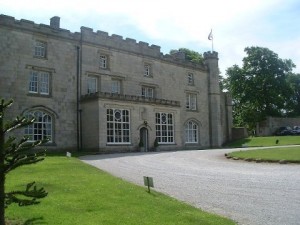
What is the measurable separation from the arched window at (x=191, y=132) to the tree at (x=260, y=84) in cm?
1945

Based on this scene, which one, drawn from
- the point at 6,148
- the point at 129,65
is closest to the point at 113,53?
the point at 129,65

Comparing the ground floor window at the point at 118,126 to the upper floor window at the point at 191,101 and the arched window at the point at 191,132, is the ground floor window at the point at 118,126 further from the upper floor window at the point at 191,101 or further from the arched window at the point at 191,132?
the upper floor window at the point at 191,101

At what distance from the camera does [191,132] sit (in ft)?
147

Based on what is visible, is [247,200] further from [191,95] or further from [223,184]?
[191,95]

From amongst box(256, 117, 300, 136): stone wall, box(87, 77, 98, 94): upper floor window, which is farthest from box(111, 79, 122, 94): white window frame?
box(256, 117, 300, 136): stone wall

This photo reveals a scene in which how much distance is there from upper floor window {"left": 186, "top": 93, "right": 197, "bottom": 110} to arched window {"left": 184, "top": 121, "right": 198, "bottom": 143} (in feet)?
6.30

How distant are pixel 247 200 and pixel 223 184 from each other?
293 cm

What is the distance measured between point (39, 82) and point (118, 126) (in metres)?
7.53

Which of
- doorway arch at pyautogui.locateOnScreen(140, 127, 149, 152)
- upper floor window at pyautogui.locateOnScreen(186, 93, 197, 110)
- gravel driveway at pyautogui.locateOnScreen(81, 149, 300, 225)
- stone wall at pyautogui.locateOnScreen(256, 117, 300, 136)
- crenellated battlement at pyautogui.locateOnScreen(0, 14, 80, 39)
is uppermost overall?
crenellated battlement at pyautogui.locateOnScreen(0, 14, 80, 39)

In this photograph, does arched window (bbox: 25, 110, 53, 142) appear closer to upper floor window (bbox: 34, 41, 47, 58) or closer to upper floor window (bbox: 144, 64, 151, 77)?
upper floor window (bbox: 34, 41, 47, 58)

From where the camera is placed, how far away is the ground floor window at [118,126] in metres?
32.6

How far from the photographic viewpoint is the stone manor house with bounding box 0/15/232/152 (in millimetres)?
30250

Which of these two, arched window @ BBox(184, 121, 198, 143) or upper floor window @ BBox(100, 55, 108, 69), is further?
arched window @ BBox(184, 121, 198, 143)

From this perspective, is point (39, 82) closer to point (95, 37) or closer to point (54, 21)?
point (54, 21)
